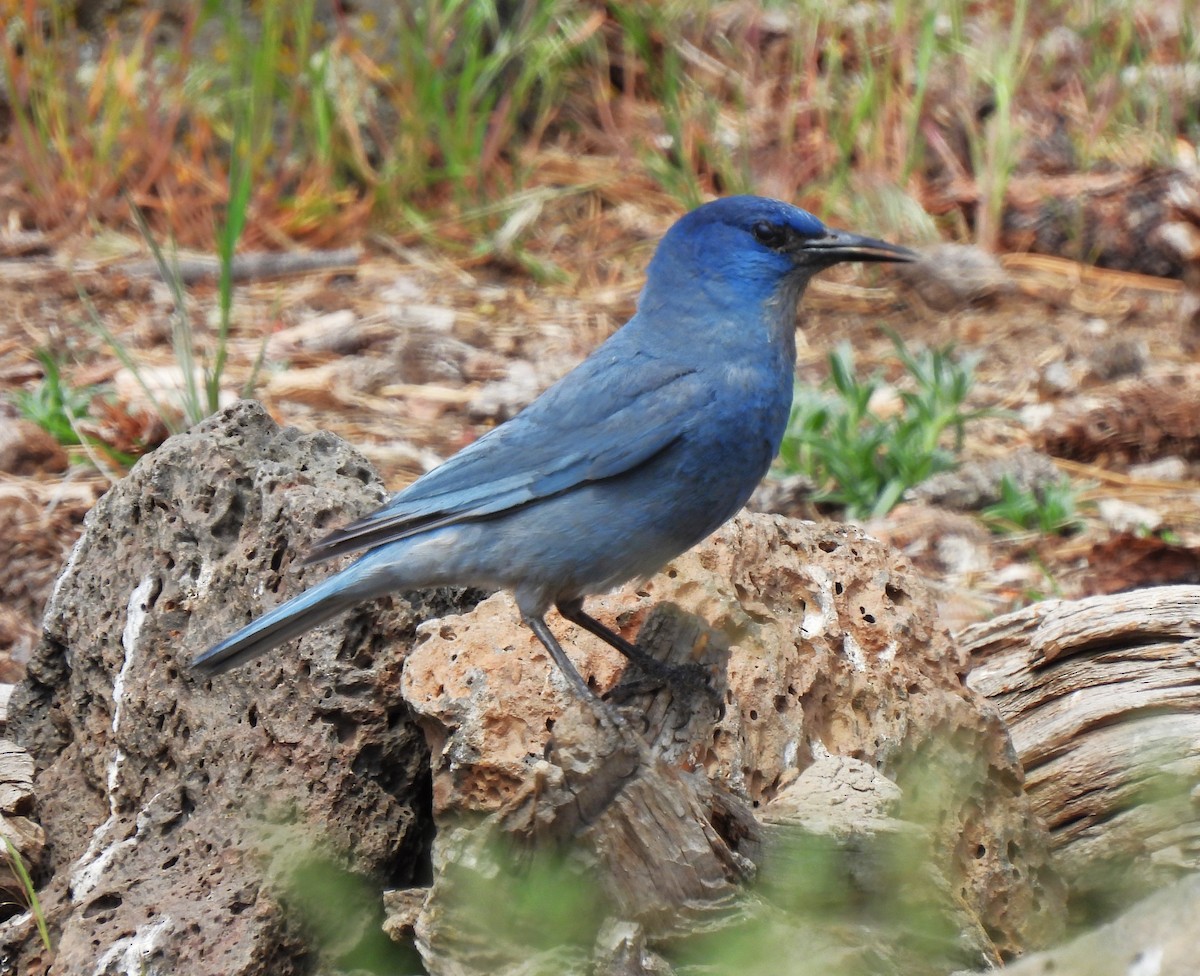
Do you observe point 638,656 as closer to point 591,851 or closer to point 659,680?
point 659,680

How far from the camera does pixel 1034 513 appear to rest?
199 inches

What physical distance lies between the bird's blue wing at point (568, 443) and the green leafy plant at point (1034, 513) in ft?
6.21

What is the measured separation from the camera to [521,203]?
7289 mm

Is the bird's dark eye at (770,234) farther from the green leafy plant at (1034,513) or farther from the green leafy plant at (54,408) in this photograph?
the green leafy plant at (54,408)

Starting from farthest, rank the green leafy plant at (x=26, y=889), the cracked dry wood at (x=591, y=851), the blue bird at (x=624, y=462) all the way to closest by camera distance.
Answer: the blue bird at (x=624, y=462), the green leafy plant at (x=26, y=889), the cracked dry wood at (x=591, y=851)

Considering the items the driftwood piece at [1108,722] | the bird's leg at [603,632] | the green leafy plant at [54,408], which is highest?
the bird's leg at [603,632]

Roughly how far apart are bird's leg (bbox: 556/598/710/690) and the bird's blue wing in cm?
26

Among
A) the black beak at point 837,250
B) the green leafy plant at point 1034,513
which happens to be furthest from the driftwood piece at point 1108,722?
the green leafy plant at point 1034,513

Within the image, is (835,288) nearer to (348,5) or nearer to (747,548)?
(348,5)

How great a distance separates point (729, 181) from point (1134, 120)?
217 cm

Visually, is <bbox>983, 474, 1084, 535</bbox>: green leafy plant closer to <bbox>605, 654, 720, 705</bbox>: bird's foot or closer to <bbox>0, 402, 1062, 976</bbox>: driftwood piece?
<bbox>0, 402, 1062, 976</bbox>: driftwood piece

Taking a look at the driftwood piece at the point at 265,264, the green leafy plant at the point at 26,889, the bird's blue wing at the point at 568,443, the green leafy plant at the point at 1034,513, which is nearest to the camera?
the green leafy plant at the point at 26,889

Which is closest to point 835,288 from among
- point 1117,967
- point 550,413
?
point 550,413

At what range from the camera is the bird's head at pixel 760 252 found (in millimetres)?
3711
